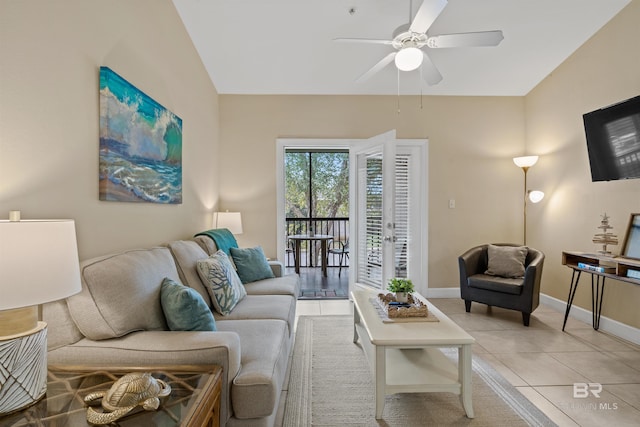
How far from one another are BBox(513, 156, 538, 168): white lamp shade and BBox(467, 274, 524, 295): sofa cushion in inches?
59.6

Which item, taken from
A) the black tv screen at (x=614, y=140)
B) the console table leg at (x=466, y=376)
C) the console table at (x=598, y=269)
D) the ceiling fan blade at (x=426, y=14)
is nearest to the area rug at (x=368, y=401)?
the console table leg at (x=466, y=376)

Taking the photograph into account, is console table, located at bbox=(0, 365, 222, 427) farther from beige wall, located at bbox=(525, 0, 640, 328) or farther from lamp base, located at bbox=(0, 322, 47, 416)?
beige wall, located at bbox=(525, 0, 640, 328)

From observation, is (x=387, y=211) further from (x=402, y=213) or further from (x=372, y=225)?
(x=402, y=213)

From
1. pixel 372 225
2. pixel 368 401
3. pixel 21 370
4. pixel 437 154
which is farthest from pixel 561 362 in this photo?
pixel 21 370

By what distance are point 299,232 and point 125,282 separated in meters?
5.63

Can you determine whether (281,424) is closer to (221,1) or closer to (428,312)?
(428,312)

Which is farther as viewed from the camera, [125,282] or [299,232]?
[299,232]

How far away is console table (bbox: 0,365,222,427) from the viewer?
100cm

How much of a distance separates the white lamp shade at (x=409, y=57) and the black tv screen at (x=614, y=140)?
6.49 ft

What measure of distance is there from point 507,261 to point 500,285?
390 millimetres

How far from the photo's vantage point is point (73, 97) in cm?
167

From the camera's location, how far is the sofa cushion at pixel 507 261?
11.8ft

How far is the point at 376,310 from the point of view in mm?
2383

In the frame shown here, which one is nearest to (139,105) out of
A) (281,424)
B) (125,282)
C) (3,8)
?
(3,8)
